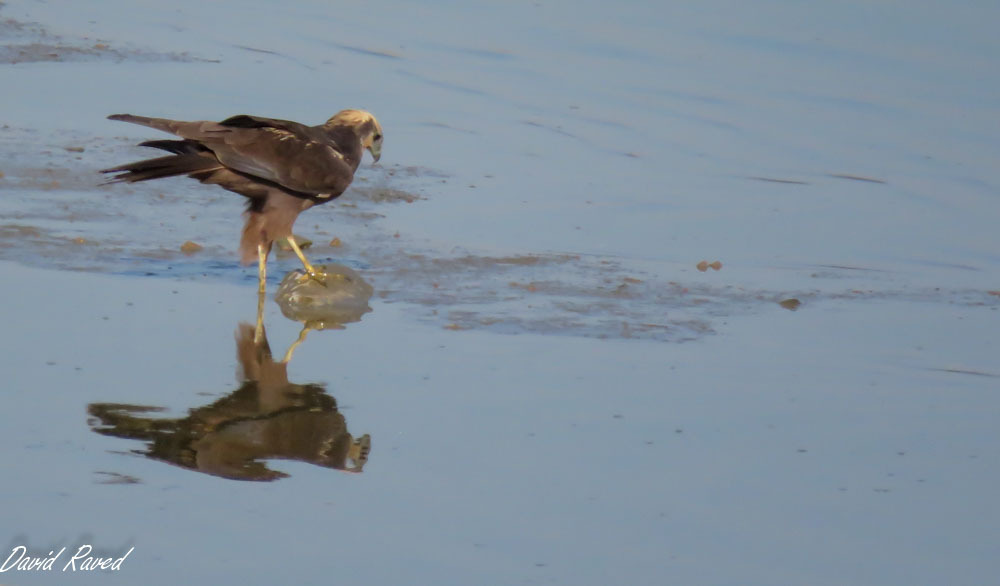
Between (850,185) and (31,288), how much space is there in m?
5.55

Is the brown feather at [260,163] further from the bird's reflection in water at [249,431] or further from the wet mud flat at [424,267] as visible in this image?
the bird's reflection in water at [249,431]

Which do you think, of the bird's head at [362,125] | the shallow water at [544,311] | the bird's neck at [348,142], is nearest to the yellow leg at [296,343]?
the shallow water at [544,311]

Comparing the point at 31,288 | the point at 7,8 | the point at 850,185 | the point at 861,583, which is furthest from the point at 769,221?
the point at 7,8

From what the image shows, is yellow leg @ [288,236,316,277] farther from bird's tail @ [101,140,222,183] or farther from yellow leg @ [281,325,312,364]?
bird's tail @ [101,140,222,183]

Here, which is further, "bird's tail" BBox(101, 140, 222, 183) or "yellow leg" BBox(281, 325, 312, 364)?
"bird's tail" BBox(101, 140, 222, 183)

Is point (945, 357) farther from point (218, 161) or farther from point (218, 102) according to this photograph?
point (218, 102)

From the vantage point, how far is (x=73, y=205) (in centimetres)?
877

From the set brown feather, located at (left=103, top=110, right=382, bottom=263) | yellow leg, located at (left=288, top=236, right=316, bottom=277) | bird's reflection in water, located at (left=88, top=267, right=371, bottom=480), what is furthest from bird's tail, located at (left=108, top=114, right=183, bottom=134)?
bird's reflection in water, located at (left=88, top=267, right=371, bottom=480)

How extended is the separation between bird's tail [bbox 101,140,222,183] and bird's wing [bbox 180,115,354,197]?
0.26 ft

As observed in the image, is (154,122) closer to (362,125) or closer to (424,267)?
(362,125)

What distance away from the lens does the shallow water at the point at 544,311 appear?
5.20m

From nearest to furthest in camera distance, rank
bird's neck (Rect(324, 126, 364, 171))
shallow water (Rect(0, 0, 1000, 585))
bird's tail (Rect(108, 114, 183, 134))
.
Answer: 1. shallow water (Rect(0, 0, 1000, 585))
2. bird's tail (Rect(108, 114, 183, 134))
3. bird's neck (Rect(324, 126, 364, 171))

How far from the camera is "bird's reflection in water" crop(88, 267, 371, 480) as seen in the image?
18.2 feet

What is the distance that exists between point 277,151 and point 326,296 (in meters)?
0.70
